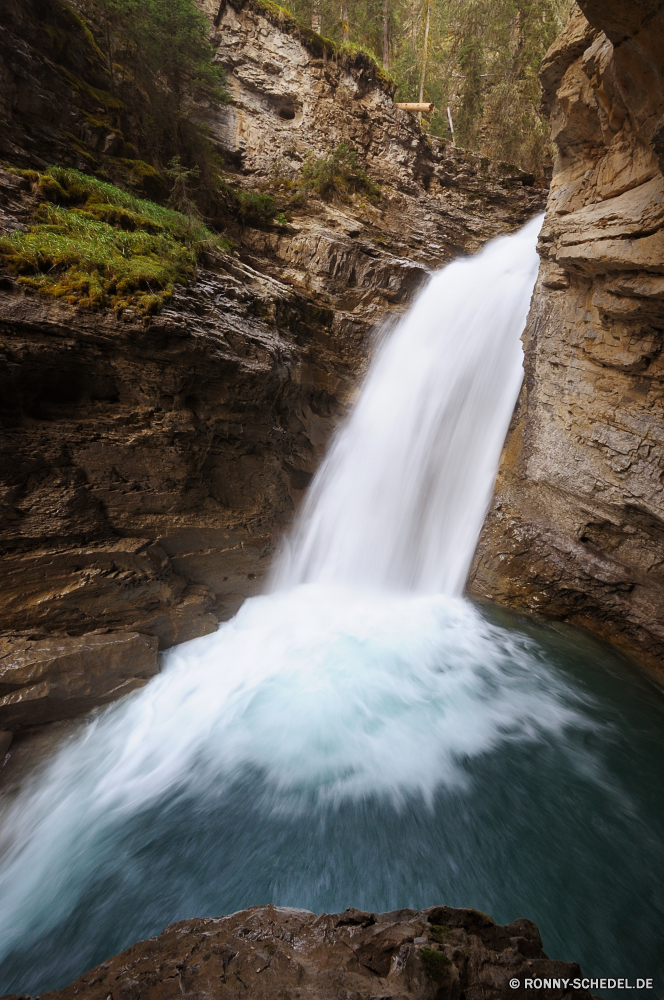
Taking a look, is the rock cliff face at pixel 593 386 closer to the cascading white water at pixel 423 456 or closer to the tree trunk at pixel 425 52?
the cascading white water at pixel 423 456

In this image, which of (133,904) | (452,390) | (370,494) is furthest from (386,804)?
(452,390)

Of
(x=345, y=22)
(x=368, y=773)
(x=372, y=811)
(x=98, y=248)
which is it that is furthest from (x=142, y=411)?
(x=345, y=22)

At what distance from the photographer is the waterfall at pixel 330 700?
3.35 m

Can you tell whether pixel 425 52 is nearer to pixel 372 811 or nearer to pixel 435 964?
pixel 372 811

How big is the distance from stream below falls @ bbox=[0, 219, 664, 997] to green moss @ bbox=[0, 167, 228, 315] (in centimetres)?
453

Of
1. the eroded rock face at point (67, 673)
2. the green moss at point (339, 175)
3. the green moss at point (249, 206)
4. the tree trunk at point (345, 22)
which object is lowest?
the eroded rock face at point (67, 673)

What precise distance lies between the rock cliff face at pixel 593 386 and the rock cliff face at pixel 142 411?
3816 mm

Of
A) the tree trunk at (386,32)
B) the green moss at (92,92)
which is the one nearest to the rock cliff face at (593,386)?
the green moss at (92,92)

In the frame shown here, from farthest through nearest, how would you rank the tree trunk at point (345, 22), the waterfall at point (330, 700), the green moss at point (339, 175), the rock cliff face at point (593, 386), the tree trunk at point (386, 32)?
the tree trunk at point (386, 32) < the tree trunk at point (345, 22) < the green moss at point (339, 175) < the rock cliff face at point (593, 386) < the waterfall at point (330, 700)

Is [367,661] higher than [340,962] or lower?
lower

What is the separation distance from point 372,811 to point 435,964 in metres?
2.27

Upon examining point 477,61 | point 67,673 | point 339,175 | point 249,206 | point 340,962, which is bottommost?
point 67,673

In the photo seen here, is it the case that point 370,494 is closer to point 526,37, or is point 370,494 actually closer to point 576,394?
point 576,394

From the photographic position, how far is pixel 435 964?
180 cm
